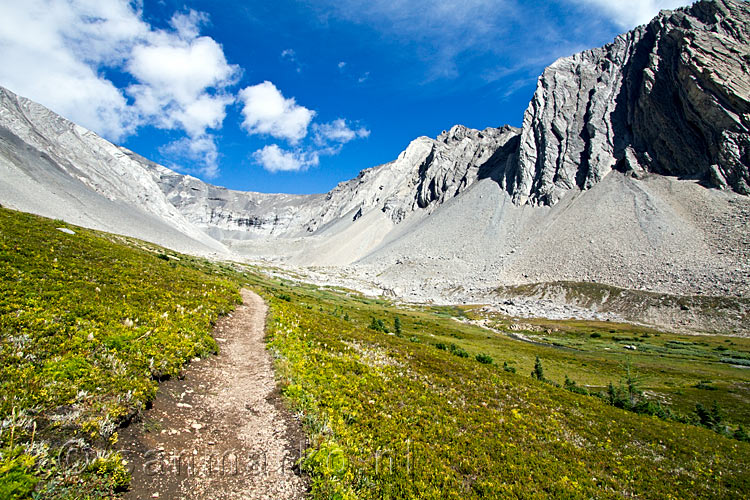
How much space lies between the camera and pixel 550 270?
434 feet

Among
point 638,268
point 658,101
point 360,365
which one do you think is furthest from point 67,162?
point 658,101

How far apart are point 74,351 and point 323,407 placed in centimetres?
749

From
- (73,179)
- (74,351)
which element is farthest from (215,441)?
(73,179)

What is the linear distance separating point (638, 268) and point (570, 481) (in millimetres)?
136111

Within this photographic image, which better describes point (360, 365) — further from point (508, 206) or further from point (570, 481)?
point (508, 206)

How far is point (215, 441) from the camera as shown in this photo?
8594 millimetres

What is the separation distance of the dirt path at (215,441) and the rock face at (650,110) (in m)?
184

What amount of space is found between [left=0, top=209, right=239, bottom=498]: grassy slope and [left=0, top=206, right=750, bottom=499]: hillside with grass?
4 centimetres

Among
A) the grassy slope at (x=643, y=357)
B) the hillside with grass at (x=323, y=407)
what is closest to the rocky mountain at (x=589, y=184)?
the grassy slope at (x=643, y=357)

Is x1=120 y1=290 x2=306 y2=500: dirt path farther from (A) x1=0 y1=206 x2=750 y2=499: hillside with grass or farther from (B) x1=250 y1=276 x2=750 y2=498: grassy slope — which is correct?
(B) x1=250 y1=276 x2=750 y2=498: grassy slope

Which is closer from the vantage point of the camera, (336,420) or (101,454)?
(101,454)

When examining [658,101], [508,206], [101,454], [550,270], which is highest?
[658,101]

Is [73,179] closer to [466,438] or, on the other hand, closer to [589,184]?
[466,438]

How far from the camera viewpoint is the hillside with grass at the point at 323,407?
674cm
